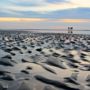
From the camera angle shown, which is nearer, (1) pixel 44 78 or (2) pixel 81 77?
(1) pixel 44 78

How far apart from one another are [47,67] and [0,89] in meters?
4.19

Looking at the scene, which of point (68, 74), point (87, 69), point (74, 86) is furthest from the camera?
point (87, 69)

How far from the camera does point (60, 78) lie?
38.0 feet

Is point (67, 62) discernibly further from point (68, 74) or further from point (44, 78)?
point (44, 78)

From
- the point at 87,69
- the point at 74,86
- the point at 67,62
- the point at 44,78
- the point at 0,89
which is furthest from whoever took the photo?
the point at 67,62

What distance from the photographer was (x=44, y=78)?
10625mm

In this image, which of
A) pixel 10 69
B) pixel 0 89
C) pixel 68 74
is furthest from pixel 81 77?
pixel 0 89

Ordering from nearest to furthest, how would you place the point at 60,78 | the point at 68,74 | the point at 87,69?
the point at 60,78 < the point at 68,74 < the point at 87,69

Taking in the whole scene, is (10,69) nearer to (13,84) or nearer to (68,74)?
(68,74)

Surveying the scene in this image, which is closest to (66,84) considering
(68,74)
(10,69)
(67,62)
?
(68,74)

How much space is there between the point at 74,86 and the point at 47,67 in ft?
11.4

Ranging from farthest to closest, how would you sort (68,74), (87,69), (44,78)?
1. (87,69)
2. (68,74)
3. (44,78)

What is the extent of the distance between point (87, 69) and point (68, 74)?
1497mm

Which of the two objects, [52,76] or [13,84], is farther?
[52,76]
